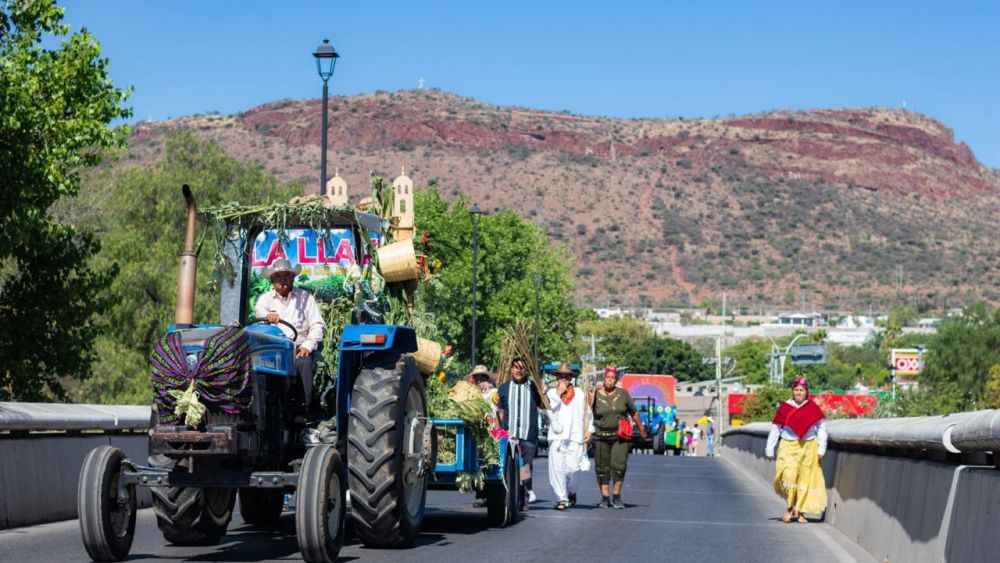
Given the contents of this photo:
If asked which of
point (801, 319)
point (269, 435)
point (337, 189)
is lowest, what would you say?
point (801, 319)

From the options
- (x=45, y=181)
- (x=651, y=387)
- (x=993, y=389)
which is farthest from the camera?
(x=993, y=389)

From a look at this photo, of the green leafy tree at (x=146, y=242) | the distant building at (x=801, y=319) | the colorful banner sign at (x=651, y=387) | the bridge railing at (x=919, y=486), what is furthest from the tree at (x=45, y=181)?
the distant building at (x=801, y=319)

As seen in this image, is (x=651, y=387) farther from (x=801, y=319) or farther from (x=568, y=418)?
(x=801, y=319)

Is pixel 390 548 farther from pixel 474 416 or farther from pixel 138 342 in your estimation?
pixel 138 342

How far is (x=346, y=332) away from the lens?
42.9ft

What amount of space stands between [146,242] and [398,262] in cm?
5094

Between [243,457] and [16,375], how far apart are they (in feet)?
68.3

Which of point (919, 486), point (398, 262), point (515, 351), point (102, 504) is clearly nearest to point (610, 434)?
point (515, 351)

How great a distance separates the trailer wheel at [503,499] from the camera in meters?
16.7

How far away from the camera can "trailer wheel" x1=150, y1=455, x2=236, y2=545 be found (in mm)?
12719

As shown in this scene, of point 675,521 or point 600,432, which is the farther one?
point 600,432

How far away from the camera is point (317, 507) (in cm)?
1140

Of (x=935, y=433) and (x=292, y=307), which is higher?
(x=292, y=307)

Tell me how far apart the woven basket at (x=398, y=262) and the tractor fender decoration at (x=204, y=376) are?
10.8 feet
